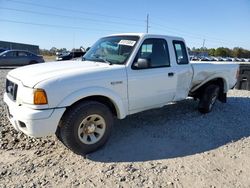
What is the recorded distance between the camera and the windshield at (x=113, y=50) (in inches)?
183

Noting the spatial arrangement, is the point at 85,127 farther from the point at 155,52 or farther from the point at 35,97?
the point at 155,52

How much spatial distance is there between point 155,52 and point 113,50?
2.80ft

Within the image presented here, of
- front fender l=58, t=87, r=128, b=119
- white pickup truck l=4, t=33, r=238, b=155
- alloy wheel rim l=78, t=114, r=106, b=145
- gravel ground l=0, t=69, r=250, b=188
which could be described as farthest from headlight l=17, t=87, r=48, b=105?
gravel ground l=0, t=69, r=250, b=188

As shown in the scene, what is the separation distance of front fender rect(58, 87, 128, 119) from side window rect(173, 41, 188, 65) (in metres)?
1.81

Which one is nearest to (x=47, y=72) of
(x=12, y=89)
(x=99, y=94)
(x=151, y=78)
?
(x=12, y=89)

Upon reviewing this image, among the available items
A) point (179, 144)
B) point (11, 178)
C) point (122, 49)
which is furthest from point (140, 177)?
→ point (122, 49)

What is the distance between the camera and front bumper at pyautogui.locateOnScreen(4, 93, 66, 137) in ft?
11.5

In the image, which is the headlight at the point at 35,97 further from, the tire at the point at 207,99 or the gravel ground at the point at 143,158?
the tire at the point at 207,99

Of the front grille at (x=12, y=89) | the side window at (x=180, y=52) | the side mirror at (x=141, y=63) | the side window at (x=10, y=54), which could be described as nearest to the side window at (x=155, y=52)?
the side mirror at (x=141, y=63)

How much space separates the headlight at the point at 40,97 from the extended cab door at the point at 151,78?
151 centimetres

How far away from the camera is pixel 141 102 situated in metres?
4.77

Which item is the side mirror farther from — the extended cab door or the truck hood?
the truck hood

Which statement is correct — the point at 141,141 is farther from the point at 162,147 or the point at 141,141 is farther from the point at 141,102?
the point at 141,102

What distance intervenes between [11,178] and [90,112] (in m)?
1.39
